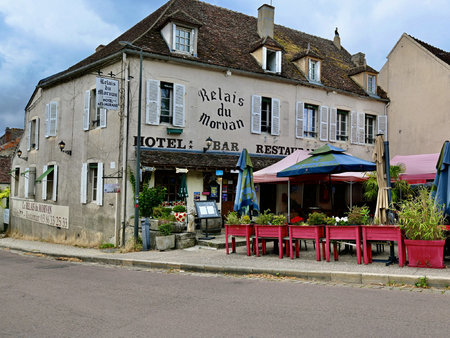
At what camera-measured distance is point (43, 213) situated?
19266mm

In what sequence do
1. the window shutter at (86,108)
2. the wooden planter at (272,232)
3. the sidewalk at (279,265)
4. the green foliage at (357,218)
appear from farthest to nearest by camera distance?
the window shutter at (86,108) < the wooden planter at (272,232) < the green foliage at (357,218) < the sidewalk at (279,265)

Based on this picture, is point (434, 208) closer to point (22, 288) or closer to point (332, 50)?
point (22, 288)

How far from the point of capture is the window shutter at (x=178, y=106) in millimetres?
14883

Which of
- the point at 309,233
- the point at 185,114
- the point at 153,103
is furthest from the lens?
the point at 185,114

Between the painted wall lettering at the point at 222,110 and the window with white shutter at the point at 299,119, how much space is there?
271cm

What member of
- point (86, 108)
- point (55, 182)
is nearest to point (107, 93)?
point (86, 108)

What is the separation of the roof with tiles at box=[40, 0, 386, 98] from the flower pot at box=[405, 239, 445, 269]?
10135 mm

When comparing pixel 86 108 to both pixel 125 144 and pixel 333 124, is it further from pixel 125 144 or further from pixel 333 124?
pixel 333 124

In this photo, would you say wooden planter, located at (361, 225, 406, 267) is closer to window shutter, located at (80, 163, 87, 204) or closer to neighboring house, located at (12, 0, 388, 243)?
neighboring house, located at (12, 0, 388, 243)

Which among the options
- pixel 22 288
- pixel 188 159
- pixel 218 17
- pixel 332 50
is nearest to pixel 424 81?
pixel 332 50

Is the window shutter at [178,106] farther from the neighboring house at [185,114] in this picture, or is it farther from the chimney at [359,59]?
the chimney at [359,59]

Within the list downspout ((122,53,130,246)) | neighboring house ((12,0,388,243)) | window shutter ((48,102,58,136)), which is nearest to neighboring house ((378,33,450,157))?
neighboring house ((12,0,388,243))

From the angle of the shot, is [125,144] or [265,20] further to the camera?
[265,20]

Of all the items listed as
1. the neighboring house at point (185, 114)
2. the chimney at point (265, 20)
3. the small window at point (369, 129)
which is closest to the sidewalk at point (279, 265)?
the neighboring house at point (185, 114)
